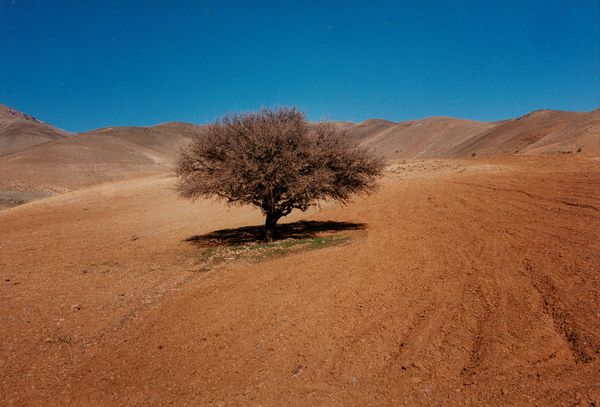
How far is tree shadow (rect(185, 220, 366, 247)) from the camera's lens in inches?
663

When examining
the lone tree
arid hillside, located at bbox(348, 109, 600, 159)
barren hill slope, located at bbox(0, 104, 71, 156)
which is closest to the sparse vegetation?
the lone tree

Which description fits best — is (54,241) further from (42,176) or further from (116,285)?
(42,176)

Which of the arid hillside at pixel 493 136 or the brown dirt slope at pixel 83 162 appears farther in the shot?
the brown dirt slope at pixel 83 162

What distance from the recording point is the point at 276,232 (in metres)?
18.2

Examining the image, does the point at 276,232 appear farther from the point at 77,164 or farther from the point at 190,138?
the point at 77,164

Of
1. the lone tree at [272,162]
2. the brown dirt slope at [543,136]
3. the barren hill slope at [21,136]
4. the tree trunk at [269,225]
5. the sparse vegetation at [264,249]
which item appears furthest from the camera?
the barren hill slope at [21,136]

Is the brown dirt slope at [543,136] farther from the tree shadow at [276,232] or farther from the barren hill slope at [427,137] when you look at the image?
the tree shadow at [276,232]

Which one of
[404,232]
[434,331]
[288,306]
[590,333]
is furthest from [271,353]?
[404,232]

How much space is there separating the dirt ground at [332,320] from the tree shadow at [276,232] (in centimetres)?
170

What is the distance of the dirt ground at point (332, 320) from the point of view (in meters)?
5.47

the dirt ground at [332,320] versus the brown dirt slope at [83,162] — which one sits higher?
the brown dirt slope at [83,162]

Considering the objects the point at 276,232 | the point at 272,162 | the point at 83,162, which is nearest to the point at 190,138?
the point at 276,232

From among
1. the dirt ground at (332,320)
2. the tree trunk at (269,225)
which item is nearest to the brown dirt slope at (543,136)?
the dirt ground at (332,320)

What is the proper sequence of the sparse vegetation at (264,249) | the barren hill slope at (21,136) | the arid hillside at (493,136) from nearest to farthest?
1. the sparse vegetation at (264,249)
2. the arid hillside at (493,136)
3. the barren hill slope at (21,136)
